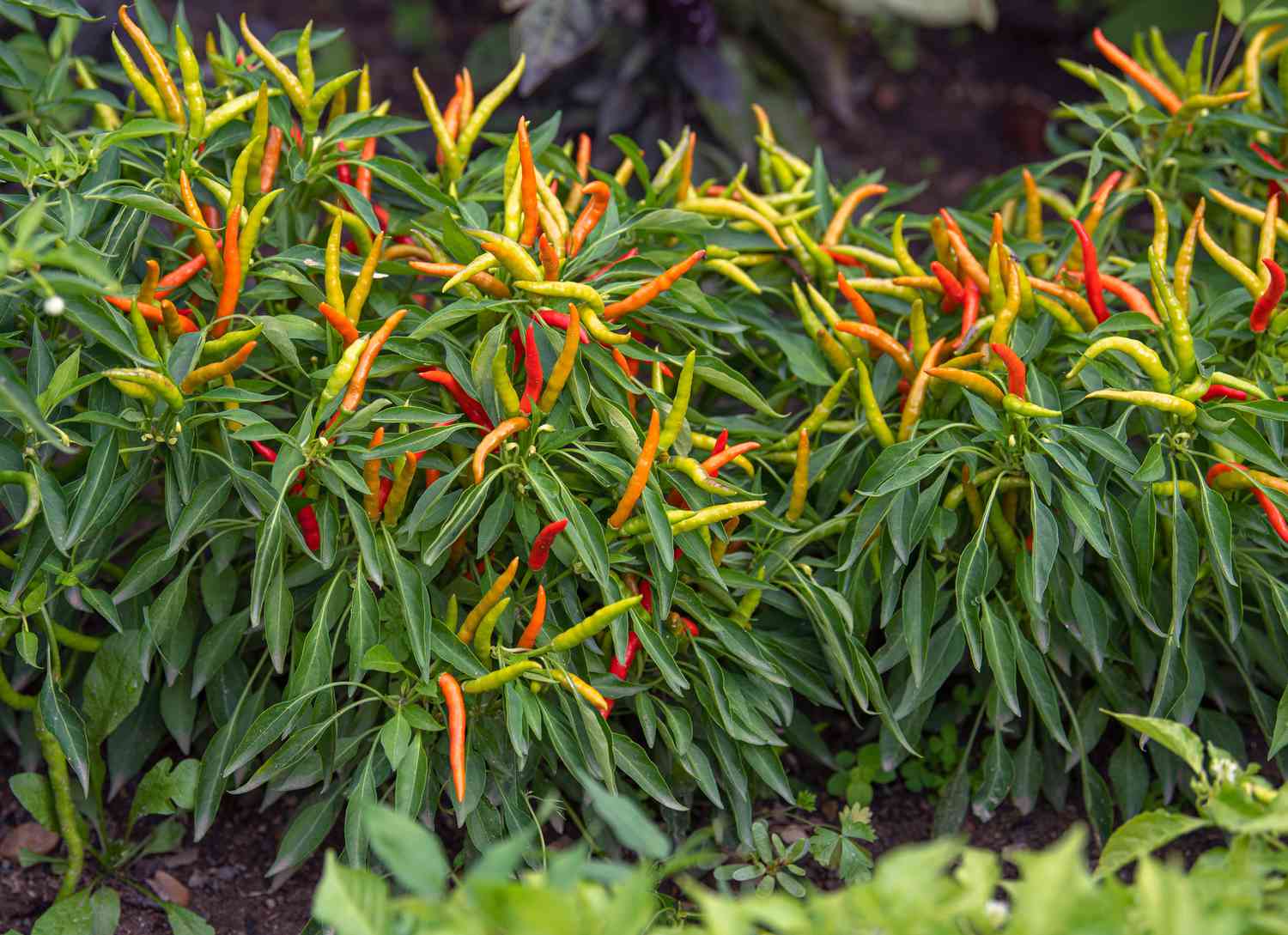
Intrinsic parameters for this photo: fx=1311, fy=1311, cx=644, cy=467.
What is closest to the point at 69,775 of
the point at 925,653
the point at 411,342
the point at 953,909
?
the point at 411,342

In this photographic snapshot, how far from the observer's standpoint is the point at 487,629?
6.56ft

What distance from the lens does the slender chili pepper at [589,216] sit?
221 cm

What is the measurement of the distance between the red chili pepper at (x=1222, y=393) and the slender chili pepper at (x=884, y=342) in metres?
0.48

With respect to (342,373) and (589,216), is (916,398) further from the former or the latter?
(342,373)

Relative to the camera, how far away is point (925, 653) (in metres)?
2.19

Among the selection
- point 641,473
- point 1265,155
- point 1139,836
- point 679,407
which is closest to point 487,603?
point 641,473

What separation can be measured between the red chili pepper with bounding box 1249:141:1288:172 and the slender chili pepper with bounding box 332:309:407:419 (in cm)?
176

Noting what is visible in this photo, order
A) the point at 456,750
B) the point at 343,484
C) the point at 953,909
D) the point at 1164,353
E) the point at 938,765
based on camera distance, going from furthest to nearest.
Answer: the point at 938,765
the point at 1164,353
the point at 343,484
the point at 456,750
the point at 953,909

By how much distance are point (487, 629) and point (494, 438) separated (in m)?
0.30

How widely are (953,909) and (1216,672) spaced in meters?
1.45

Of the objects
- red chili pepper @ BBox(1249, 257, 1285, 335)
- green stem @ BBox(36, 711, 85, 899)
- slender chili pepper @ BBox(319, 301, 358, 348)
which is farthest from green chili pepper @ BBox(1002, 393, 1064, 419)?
green stem @ BBox(36, 711, 85, 899)

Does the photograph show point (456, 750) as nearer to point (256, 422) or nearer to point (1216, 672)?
point (256, 422)

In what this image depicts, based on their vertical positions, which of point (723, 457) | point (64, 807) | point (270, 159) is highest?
point (270, 159)

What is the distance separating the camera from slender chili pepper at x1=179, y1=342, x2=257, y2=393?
1.96m
